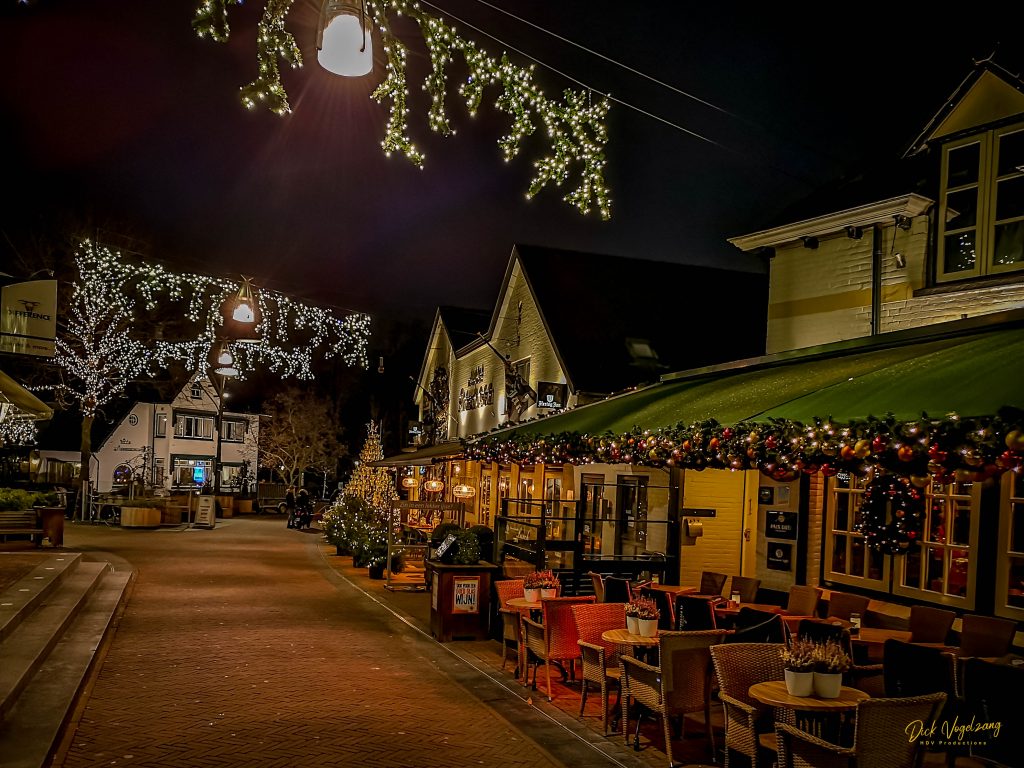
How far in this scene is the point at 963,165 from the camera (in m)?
8.67

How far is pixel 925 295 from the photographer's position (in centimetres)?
933

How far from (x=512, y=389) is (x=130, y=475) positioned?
29.9 meters

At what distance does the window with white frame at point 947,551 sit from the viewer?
29.6ft

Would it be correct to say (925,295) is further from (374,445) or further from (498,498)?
(374,445)

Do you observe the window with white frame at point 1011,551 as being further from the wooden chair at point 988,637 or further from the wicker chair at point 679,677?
the wicker chair at point 679,677

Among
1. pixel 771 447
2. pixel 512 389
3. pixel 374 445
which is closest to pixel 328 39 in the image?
pixel 771 447

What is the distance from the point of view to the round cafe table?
4.91m

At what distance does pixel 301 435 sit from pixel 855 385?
143 ft

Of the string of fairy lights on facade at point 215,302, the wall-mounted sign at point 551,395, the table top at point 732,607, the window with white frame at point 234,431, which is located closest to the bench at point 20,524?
the string of fairy lights on facade at point 215,302

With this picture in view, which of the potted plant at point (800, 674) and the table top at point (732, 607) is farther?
the table top at point (732, 607)

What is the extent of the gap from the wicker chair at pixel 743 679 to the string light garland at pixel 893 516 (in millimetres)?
1544

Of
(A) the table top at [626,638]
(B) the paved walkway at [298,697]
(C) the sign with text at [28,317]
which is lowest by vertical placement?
(B) the paved walkway at [298,697]

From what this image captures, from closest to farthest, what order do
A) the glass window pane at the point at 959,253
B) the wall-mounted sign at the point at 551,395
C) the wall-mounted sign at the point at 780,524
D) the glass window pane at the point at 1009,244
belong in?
1. the glass window pane at the point at 1009,244
2. the glass window pane at the point at 959,253
3. the wall-mounted sign at the point at 780,524
4. the wall-mounted sign at the point at 551,395
